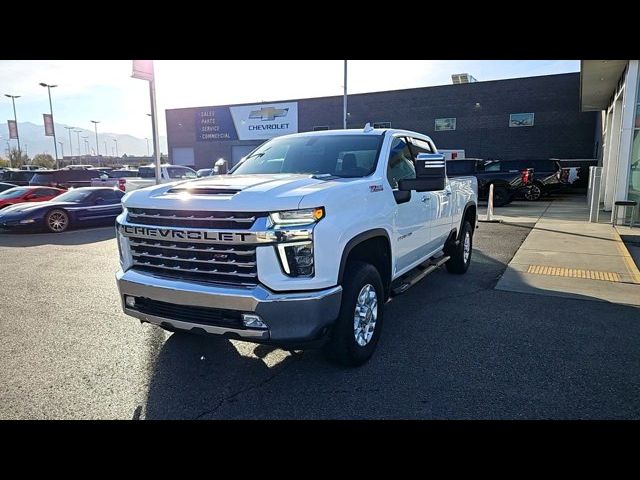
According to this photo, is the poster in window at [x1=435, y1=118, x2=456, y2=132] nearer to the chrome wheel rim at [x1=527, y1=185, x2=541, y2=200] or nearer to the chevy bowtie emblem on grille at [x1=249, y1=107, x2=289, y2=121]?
the chevy bowtie emblem on grille at [x1=249, y1=107, x2=289, y2=121]

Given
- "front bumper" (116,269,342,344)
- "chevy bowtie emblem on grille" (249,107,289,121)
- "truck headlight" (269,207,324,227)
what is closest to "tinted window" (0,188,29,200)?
"front bumper" (116,269,342,344)

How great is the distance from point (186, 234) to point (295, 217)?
2.73ft

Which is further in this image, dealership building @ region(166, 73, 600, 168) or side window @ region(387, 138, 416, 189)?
dealership building @ region(166, 73, 600, 168)

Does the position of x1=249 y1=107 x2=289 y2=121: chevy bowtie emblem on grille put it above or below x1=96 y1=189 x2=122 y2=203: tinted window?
above

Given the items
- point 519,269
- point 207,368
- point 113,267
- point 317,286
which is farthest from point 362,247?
point 113,267

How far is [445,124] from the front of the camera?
32.3 metres

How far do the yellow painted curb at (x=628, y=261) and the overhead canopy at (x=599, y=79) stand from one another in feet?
16.2

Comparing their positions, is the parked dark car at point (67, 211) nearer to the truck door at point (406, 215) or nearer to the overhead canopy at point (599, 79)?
the truck door at point (406, 215)

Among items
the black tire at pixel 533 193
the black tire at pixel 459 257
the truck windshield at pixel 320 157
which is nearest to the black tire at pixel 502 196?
the black tire at pixel 533 193

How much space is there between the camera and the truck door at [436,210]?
5291mm

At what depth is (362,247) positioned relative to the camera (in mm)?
3826

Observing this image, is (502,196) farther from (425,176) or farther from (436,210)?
(425,176)

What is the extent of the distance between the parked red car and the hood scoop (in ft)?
41.7

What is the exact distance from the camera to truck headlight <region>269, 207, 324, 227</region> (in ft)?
10.2
